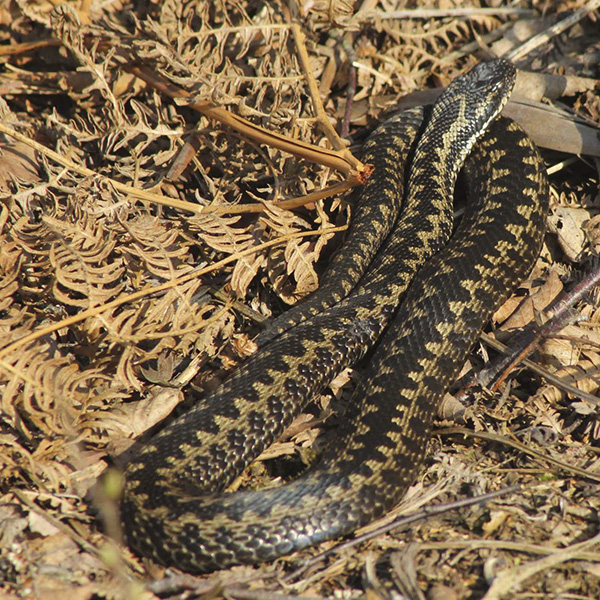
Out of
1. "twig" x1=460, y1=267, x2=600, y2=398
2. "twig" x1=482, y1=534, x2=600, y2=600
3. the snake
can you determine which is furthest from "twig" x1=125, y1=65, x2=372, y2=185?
"twig" x1=482, y1=534, x2=600, y2=600

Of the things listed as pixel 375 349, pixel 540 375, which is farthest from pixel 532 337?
pixel 375 349

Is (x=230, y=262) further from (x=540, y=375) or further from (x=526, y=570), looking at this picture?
(x=526, y=570)

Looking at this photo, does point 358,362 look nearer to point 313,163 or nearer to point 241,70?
point 313,163

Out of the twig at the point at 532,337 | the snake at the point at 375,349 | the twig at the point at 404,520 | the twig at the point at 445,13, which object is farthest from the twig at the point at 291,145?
the twig at the point at 404,520

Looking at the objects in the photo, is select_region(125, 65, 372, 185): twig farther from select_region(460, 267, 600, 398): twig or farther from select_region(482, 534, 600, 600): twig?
select_region(482, 534, 600, 600): twig

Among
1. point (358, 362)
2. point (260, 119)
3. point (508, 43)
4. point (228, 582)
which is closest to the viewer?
point (228, 582)

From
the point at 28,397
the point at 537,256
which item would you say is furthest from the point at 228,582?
the point at 537,256

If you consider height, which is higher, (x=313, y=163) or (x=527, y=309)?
(x=313, y=163)
